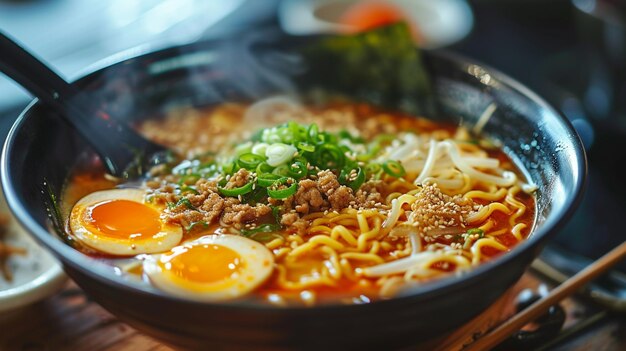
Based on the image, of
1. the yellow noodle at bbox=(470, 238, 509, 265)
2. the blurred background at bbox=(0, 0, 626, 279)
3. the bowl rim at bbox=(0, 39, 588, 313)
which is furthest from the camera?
the blurred background at bbox=(0, 0, 626, 279)

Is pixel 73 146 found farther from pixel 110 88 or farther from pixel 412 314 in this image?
pixel 412 314

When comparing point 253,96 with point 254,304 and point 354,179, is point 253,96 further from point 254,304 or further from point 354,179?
point 254,304

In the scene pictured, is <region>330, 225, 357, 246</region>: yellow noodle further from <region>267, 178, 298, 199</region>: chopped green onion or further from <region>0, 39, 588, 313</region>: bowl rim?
<region>0, 39, 588, 313</region>: bowl rim

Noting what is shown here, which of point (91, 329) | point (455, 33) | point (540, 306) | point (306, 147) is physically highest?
point (455, 33)

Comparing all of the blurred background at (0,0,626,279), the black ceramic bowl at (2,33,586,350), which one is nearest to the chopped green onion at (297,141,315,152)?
the black ceramic bowl at (2,33,586,350)

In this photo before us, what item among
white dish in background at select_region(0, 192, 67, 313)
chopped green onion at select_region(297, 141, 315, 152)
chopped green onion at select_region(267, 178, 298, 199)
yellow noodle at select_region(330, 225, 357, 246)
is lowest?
white dish in background at select_region(0, 192, 67, 313)

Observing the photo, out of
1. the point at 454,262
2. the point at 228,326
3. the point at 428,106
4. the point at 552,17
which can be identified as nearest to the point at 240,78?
the point at 428,106

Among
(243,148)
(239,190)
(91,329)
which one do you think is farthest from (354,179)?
(91,329)
